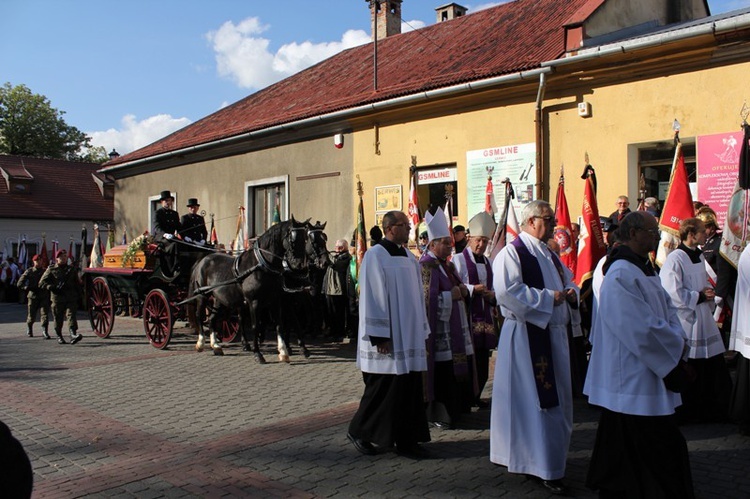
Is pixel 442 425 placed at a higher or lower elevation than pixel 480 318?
lower

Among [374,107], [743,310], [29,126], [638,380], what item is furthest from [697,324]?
[29,126]

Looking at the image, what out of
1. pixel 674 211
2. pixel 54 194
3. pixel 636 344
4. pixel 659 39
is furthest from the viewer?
pixel 54 194

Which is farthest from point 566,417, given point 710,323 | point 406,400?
point 710,323

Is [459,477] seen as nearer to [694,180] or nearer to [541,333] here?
[541,333]

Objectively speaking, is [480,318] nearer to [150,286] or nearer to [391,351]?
[391,351]

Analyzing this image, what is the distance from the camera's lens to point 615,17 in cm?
1219

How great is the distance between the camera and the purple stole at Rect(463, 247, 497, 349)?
717cm

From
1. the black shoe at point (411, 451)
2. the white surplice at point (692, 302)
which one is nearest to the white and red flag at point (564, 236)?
the white surplice at point (692, 302)

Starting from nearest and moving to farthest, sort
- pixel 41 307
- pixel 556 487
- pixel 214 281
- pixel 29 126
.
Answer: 1. pixel 556 487
2. pixel 214 281
3. pixel 41 307
4. pixel 29 126

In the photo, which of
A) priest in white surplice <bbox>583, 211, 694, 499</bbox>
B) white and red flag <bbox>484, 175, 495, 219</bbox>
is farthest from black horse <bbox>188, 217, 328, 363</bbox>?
priest in white surplice <bbox>583, 211, 694, 499</bbox>

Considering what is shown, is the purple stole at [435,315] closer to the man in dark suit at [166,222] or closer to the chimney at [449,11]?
the man in dark suit at [166,222]

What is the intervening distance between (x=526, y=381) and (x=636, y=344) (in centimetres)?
100

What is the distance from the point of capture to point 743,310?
5.79 metres

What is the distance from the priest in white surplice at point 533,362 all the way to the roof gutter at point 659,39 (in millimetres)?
6482
